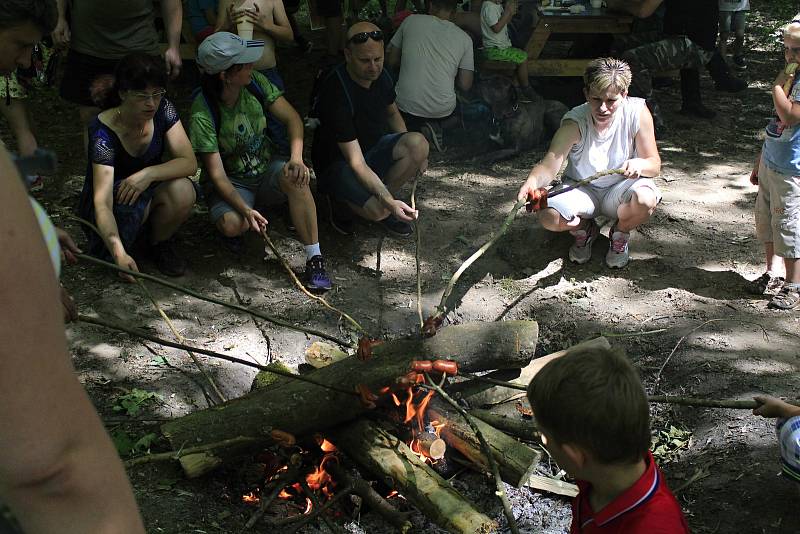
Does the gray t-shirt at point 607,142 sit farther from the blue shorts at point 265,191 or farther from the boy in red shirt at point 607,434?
the boy in red shirt at point 607,434

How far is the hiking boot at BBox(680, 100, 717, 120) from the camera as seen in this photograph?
7.61 meters

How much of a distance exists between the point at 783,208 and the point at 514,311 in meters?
1.59

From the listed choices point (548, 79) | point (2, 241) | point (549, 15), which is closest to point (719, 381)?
point (2, 241)

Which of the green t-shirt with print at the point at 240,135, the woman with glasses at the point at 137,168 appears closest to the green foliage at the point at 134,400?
the woman with glasses at the point at 137,168

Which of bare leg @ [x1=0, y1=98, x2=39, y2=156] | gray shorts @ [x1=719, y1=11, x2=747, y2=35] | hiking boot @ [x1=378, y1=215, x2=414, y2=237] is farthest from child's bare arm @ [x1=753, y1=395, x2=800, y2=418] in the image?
gray shorts @ [x1=719, y1=11, x2=747, y2=35]

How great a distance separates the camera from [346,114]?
5109 millimetres

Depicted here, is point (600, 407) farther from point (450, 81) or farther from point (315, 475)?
point (450, 81)

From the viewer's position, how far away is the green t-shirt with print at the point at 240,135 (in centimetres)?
473

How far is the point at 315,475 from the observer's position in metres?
3.45

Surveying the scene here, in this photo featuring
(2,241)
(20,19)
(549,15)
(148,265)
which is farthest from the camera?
(549,15)

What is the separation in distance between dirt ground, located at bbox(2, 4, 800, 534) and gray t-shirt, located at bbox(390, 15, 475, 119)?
49 centimetres

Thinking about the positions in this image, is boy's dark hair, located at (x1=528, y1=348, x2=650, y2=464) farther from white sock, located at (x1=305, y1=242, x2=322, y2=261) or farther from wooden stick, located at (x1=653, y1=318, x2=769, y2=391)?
white sock, located at (x1=305, y1=242, x2=322, y2=261)

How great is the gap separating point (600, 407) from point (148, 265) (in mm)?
3646

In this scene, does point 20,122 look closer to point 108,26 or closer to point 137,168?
point 108,26
